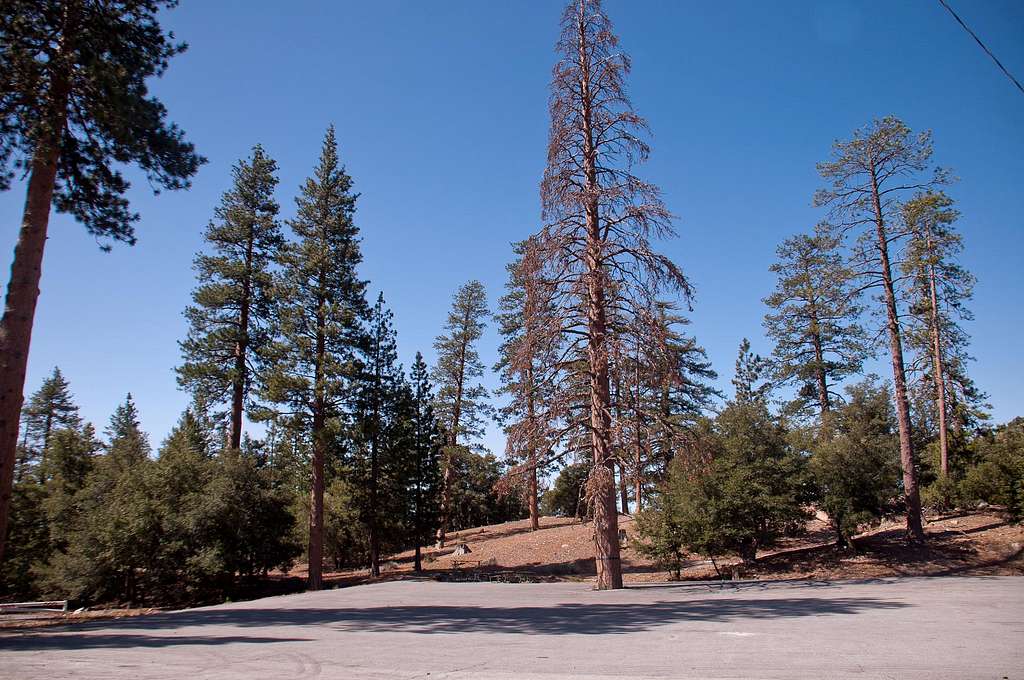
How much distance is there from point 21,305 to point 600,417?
12036mm

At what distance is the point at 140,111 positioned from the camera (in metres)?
10.9

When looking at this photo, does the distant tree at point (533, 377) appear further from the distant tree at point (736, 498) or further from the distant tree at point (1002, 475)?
the distant tree at point (1002, 475)

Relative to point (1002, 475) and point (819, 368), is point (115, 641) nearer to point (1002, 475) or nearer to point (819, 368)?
point (1002, 475)

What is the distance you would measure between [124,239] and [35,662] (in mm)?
8602

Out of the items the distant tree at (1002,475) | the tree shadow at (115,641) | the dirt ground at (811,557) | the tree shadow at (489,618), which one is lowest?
the dirt ground at (811,557)

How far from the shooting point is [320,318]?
2733cm

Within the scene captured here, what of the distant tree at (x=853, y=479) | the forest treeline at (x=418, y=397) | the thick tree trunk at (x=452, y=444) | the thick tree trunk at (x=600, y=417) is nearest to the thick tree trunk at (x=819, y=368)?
the forest treeline at (x=418, y=397)

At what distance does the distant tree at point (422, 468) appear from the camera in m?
33.3

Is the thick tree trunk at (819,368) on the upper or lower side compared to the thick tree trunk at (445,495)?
upper

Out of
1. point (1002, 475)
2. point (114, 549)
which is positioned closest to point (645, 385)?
point (1002, 475)

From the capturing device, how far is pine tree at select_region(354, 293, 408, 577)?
104 feet

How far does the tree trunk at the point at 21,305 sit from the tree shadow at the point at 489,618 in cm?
294

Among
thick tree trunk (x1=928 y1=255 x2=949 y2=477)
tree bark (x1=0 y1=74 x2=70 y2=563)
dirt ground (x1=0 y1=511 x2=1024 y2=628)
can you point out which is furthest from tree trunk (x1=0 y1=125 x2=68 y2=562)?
thick tree trunk (x1=928 y1=255 x2=949 y2=477)

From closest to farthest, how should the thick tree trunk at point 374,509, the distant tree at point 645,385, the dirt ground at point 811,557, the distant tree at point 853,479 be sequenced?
1. the distant tree at point 645,385
2. the dirt ground at point 811,557
3. the distant tree at point 853,479
4. the thick tree trunk at point 374,509
